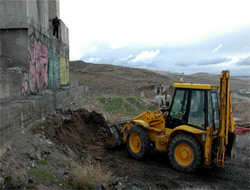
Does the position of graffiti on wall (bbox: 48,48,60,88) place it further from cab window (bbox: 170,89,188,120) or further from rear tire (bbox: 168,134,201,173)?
rear tire (bbox: 168,134,201,173)

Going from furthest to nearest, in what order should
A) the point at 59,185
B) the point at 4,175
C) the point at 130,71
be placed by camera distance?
the point at 130,71
the point at 59,185
the point at 4,175

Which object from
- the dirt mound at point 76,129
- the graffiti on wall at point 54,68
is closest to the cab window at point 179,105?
the dirt mound at point 76,129

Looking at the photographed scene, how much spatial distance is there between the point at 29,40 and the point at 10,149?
5488 mm

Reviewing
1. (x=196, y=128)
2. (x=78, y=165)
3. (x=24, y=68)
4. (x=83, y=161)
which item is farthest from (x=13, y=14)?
(x=196, y=128)

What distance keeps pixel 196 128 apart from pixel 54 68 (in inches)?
412

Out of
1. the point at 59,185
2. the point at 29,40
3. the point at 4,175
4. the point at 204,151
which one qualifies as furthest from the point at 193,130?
the point at 29,40

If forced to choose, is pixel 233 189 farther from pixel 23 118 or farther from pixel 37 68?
pixel 37 68

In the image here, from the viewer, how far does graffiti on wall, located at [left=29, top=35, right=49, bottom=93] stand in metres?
10.2

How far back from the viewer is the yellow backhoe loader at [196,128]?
6.23 metres

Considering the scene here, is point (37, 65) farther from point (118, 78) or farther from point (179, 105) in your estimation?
point (118, 78)

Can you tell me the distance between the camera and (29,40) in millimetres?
9852

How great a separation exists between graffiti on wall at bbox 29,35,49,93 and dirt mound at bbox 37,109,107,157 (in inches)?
70.3

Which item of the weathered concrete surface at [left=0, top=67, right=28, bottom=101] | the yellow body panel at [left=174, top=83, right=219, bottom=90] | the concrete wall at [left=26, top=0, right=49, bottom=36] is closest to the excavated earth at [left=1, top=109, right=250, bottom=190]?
the weathered concrete surface at [left=0, top=67, right=28, bottom=101]

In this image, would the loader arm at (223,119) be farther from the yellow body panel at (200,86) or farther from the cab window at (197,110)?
the cab window at (197,110)
